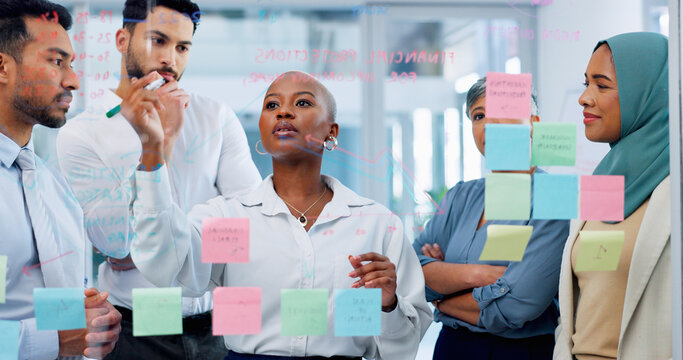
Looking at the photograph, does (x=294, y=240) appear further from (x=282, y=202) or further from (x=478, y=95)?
(x=478, y=95)

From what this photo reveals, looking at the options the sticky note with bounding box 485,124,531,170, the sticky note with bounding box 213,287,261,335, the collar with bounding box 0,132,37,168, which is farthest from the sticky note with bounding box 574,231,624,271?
the collar with bounding box 0,132,37,168

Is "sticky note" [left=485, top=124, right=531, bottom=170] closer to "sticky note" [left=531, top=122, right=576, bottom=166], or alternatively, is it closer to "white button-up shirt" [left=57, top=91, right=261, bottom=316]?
"sticky note" [left=531, top=122, right=576, bottom=166]

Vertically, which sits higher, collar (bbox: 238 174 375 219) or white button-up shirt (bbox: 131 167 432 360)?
collar (bbox: 238 174 375 219)

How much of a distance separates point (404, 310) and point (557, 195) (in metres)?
0.46

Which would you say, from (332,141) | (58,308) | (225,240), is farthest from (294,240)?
(58,308)

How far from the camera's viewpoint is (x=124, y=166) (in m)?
1.54

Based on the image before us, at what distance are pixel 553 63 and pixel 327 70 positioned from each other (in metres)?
0.62

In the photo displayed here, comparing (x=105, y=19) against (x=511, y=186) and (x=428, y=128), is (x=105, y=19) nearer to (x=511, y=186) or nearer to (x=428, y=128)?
(x=428, y=128)

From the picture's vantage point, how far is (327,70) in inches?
64.1

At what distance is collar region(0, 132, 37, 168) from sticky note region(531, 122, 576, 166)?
1196mm

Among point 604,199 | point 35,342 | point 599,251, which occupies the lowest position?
point 35,342

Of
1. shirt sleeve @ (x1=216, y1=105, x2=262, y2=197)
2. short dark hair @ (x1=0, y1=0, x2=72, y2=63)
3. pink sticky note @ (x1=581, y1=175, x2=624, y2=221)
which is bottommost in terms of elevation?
pink sticky note @ (x1=581, y1=175, x2=624, y2=221)

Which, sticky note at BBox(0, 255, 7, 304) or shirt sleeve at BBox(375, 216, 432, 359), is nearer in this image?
sticky note at BBox(0, 255, 7, 304)

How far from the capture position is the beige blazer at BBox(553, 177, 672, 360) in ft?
4.73
